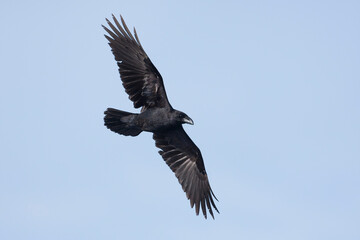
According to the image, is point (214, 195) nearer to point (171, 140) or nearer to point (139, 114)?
point (171, 140)

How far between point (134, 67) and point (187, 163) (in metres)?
3.87

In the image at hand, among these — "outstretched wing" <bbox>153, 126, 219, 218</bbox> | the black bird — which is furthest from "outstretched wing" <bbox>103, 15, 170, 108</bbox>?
"outstretched wing" <bbox>153, 126, 219, 218</bbox>

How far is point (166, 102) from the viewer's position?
2036 cm

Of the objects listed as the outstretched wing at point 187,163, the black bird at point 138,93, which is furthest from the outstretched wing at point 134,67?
the outstretched wing at point 187,163

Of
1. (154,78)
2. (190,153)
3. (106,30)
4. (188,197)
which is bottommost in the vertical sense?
(188,197)

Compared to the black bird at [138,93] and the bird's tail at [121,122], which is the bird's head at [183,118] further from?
the bird's tail at [121,122]

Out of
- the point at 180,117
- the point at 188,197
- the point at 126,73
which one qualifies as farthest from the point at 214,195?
the point at 126,73

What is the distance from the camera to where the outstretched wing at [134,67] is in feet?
66.0

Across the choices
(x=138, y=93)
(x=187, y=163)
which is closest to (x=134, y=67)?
(x=138, y=93)

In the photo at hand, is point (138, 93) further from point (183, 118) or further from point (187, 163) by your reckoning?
point (187, 163)

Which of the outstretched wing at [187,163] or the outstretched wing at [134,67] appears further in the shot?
the outstretched wing at [187,163]

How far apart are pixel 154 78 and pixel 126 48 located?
1186 millimetres

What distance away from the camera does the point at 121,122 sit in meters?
20.4

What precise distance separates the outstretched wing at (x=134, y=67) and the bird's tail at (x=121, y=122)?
608 millimetres
